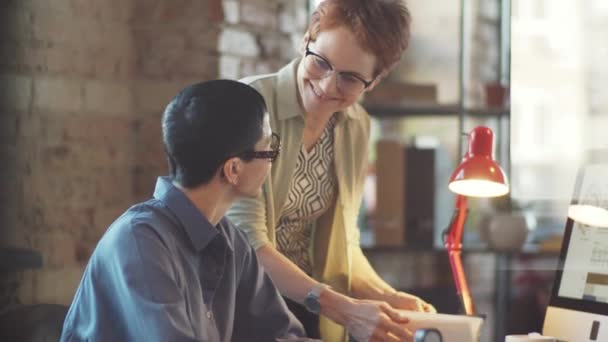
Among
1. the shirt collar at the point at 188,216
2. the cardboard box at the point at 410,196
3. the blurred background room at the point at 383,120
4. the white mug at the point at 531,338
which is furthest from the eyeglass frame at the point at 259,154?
the cardboard box at the point at 410,196

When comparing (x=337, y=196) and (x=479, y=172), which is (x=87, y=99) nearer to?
(x=337, y=196)

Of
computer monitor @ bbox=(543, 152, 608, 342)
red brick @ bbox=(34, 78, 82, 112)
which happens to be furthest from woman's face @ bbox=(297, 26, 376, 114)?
red brick @ bbox=(34, 78, 82, 112)

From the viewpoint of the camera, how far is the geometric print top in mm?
2234

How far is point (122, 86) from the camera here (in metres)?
3.20

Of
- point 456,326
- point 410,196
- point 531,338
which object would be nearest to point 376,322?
point 456,326

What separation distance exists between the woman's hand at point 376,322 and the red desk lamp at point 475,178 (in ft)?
0.75

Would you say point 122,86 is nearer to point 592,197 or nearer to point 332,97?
point 332,97

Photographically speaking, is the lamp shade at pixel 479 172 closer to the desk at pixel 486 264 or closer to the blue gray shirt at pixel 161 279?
the blue gray shirt at pixel 161 279

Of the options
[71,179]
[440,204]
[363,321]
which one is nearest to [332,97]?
[363,321]

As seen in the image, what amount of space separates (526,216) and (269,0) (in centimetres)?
147

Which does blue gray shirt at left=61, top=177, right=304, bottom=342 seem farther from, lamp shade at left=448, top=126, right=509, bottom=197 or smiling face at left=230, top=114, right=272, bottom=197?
lamp shade at left=448, top=126, right=509, bottom=197

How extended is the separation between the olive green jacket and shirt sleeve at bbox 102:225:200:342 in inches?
19.3

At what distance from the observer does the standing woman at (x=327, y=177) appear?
6.75 ft

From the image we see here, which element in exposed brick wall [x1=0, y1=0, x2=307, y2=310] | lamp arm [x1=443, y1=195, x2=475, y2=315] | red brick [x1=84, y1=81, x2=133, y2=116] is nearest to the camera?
lamp arm [x1=443, y1=195, x2=475, y2=315]
